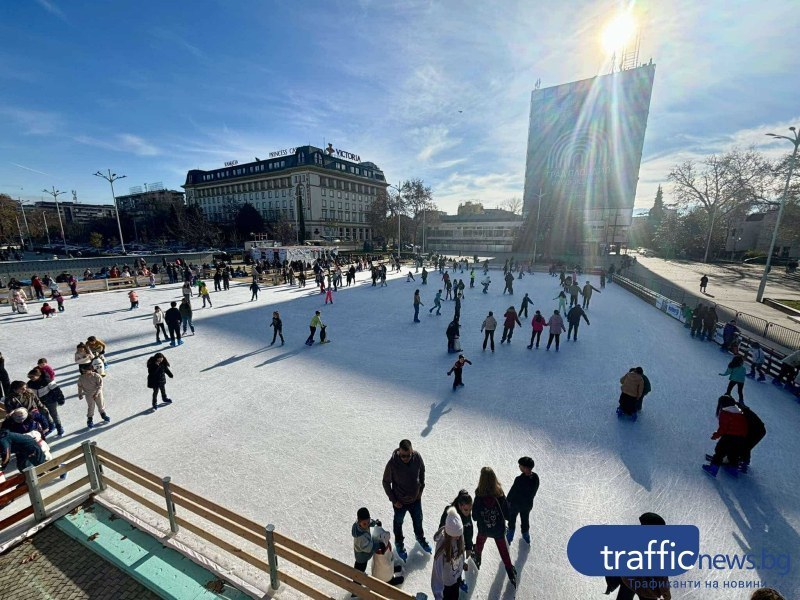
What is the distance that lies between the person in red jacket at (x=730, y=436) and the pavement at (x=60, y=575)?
7.84 metres

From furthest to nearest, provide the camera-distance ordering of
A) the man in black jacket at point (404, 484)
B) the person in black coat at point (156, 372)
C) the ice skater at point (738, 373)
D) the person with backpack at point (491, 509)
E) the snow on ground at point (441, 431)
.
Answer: the ice skater at point (738, 373), the person in black coat at point (156, 372), the snow on ground at point (441, 431), the man in black jacket at point (404, 484), the person with backpack at point (491, 509)

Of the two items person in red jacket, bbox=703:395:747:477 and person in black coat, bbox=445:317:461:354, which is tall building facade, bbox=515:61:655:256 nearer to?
person in black coat, bbox=445:317:461:354

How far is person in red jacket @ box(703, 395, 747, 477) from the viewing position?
5008 millimetres

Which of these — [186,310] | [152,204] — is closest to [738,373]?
[186,310]

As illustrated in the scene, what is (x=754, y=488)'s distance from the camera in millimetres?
5047

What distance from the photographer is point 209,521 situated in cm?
424

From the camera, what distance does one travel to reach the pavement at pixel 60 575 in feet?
11.2

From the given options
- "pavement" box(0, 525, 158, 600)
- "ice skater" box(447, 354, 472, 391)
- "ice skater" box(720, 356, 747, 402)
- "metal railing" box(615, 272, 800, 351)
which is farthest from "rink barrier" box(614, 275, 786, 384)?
"pavement" box(0, 525, 158, 600)

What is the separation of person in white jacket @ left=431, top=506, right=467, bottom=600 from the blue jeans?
826 millimetres

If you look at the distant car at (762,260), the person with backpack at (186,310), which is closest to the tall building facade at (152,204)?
the person with backpack at (186,310)

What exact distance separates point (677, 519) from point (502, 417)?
3029 millimetres

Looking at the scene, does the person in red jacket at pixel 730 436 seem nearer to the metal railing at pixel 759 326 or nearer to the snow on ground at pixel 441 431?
the snow on ground at pixel 441 431

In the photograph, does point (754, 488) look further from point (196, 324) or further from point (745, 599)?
point (196, 324)

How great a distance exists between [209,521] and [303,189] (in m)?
79.1
